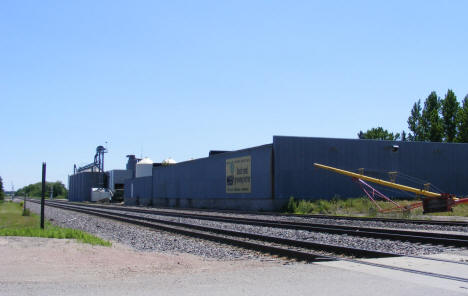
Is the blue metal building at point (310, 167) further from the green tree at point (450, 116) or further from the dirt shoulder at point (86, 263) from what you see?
the green tree at point (450, 116)

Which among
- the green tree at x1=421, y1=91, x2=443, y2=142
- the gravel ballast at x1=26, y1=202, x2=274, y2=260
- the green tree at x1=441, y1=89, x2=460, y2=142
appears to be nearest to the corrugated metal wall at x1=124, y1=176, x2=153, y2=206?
the green tree at x1=421, y1=91, x2=443, y2=142

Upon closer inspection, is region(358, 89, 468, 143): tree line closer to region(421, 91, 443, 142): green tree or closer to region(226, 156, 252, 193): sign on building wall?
region(421, 91, 443, 142): green tree

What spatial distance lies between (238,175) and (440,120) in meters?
46.4

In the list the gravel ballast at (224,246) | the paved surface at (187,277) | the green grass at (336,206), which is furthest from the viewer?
the green grass at (336,206)

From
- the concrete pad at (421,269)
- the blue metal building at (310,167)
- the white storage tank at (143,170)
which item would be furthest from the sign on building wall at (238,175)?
the white storage tank at (143,170)

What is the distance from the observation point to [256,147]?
4562 cm

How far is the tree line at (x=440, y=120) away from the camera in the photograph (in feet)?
249

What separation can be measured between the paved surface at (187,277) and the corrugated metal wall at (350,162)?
30.9 meters

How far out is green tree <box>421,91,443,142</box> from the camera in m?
79.9

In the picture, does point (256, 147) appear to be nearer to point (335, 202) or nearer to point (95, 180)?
point (335, 202)

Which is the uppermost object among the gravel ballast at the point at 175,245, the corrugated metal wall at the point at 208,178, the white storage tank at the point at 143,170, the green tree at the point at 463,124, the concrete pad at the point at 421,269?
the green tree at the point at 463,124

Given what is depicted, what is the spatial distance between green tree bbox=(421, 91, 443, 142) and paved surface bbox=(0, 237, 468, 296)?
75177mm

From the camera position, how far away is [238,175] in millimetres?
48531

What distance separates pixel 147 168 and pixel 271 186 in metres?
53.8
